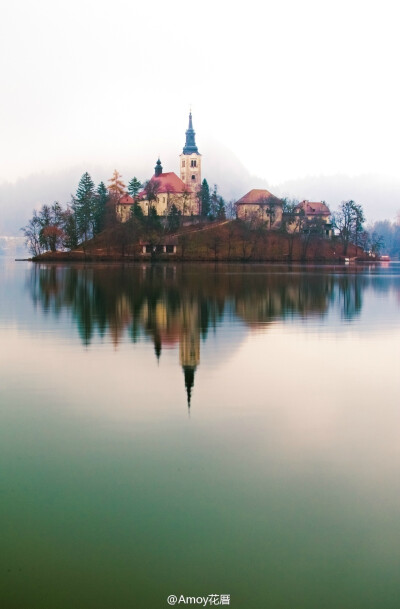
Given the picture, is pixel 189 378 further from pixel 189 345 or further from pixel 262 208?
pixel 262 208

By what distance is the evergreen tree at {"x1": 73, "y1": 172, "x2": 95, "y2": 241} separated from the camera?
433 feet

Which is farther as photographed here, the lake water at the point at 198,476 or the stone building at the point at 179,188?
the stone building at the point at 179,188

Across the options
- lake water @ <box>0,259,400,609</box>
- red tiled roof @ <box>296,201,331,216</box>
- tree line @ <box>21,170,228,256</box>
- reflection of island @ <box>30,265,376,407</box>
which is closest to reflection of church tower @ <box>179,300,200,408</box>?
reflection of island @ <box>30,265,376,407</box>

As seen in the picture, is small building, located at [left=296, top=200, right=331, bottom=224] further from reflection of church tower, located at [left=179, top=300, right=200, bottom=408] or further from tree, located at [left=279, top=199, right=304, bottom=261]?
reflection of church tower, located at [left=179, top=300, right=200, bottom=408]

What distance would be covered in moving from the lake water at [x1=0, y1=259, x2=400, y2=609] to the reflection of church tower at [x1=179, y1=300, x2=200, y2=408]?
0.15 metres

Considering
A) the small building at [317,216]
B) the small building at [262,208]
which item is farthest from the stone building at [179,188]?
the small building at [317,216]

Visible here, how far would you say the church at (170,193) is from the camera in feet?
468

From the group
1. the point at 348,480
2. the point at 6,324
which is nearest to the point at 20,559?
the point at 348,480

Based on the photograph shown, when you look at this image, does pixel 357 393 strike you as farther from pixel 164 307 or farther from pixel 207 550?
pixel 164 307

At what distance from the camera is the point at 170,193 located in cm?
14588

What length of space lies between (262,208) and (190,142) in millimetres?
27546

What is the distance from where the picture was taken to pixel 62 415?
12023 millimetres

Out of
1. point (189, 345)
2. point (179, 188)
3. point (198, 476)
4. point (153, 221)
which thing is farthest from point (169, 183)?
point (198, 476)

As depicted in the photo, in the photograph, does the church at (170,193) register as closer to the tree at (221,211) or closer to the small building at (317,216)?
the tree at (221,211)
